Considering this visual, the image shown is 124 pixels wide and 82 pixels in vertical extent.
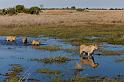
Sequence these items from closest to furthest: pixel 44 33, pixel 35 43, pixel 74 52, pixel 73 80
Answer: pixel 73 80, pixel 74 52, pixel 35 43, pixel 44 33

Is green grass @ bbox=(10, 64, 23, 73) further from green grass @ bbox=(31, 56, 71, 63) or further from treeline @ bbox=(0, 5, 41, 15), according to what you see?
treeline @ bbox=(0, 5, 41, 15)

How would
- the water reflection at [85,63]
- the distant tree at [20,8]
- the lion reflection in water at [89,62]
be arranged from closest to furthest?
the water reflection at [85,63] → the lion reflection in water at [89,62] → the distant tree at [20,8]

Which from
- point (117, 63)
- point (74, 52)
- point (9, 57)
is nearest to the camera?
point (117, 63)

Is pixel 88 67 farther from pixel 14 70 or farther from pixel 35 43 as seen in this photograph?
pixel 35 43

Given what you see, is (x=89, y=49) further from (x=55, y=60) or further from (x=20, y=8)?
(x=20, y=8)

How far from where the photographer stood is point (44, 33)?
1697 inches

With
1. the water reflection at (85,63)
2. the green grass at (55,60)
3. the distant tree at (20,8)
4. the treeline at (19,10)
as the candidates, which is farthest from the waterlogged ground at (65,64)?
the distant tree at (20,8)

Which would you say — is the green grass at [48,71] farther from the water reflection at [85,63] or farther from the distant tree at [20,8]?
the distant tree at [20,8]

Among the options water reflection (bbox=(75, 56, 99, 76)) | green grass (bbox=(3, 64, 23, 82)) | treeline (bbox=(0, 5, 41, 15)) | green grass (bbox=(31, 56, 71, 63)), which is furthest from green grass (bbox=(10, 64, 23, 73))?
treeline (bbox=(0, 5, 41, 15))

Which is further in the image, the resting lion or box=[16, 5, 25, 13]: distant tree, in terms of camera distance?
box=[16, 5, 25, 13]: distant tree

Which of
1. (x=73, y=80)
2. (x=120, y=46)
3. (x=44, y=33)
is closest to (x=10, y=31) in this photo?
(x=44, y=33)

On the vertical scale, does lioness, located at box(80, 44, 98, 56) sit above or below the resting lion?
above

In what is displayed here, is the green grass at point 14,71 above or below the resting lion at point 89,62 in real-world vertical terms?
above

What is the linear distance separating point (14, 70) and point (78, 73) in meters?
3.31
